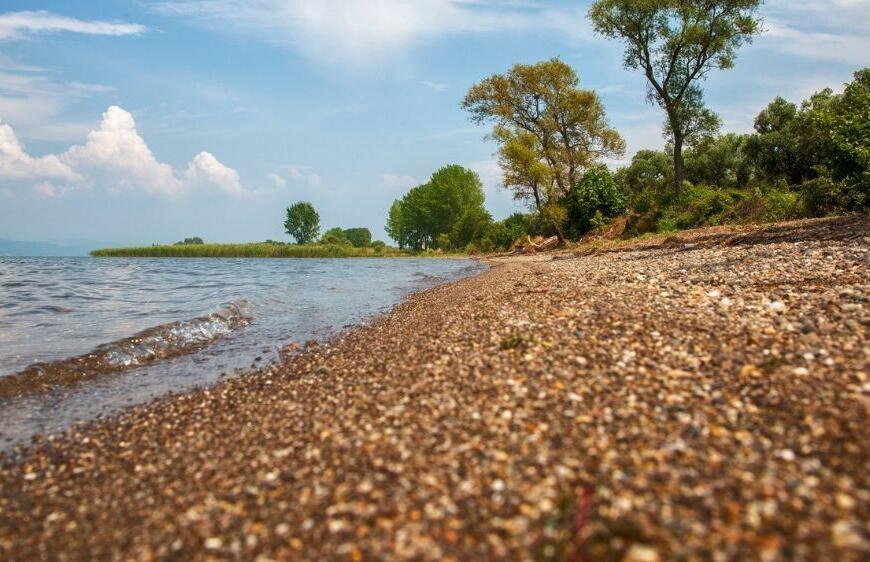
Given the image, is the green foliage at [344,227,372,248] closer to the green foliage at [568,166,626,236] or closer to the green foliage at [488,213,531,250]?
the green foliage at [488,213,531,250]

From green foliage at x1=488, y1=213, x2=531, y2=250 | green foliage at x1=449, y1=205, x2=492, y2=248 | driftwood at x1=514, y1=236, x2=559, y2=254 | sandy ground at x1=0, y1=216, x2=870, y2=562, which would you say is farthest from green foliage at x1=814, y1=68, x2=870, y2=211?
green foliage at x1=449, y1=205, x2=492, y2=248

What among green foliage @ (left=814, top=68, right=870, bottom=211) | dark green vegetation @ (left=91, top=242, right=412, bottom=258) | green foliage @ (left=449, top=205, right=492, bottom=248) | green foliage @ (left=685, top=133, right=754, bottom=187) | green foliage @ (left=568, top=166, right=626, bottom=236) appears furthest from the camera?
dark green vegetation @ (left=91, top=242, right=412, bottom=258)

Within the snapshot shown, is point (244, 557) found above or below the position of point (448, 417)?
below

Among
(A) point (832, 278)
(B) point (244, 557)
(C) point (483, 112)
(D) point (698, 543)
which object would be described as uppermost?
(C) point (483, 112)

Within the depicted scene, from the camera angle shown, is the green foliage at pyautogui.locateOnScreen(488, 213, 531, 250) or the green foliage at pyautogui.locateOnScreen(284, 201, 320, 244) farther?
the green foliage at pyautogui.locateOnScreen(284, 201, 320, 244)

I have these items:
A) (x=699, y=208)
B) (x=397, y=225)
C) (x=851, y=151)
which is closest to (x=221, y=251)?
(x=397, y=225)

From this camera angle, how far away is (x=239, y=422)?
6.93 metres

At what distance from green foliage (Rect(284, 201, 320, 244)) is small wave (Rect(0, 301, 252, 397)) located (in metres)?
128

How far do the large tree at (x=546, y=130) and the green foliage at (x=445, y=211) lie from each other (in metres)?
33.2

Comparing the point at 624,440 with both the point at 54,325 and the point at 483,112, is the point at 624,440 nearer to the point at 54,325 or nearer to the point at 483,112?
the point at 54,325

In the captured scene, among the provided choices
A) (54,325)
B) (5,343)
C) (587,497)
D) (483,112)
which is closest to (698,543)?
(587,497)

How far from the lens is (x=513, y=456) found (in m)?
4.75

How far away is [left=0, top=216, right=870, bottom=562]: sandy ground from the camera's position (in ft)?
12.1

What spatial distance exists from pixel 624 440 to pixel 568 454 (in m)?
0.59
